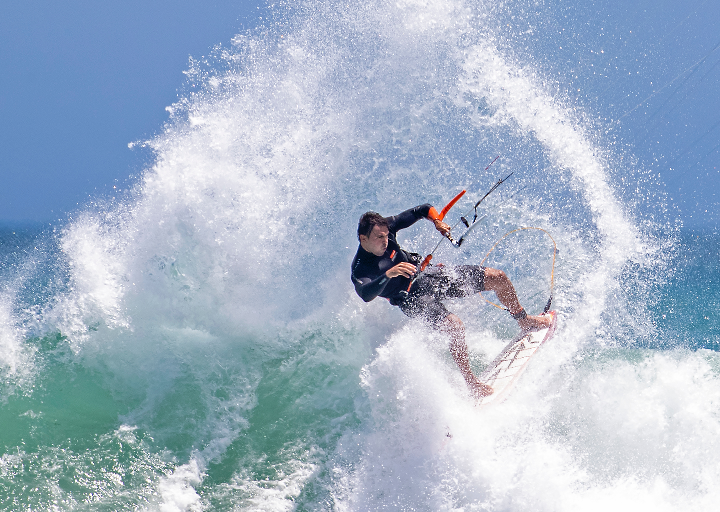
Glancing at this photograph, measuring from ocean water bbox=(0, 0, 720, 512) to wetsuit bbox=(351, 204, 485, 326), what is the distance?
0.35 meters

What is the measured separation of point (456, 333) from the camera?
4.01m

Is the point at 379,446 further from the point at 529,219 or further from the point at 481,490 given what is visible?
the point at 529,219

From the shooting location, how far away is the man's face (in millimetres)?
3826

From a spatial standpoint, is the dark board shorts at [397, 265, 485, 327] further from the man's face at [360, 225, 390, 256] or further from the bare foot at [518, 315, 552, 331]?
the bare foot at [518, 315, 552, 331]

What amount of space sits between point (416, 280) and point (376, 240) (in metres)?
0.58

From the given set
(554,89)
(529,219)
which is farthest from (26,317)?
(554,89)

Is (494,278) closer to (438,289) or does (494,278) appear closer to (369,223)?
(438,289)

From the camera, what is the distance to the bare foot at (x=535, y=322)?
4.49 m

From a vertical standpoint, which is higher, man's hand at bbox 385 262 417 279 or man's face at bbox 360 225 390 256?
man's face at bbox 360 225 390 256

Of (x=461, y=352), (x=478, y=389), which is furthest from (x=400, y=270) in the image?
(x=478, y=389)

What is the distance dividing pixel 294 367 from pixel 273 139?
102 inches

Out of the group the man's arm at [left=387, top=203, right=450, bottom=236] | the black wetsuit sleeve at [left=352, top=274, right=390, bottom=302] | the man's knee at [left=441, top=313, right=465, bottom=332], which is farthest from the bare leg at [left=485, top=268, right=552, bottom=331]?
the black wetsuit sleeve at [left=352, top=274, right=390, bottom=302]

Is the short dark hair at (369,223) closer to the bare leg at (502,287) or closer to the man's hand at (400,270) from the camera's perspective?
the man's hand at (400,270)

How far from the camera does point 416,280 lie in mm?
4191
